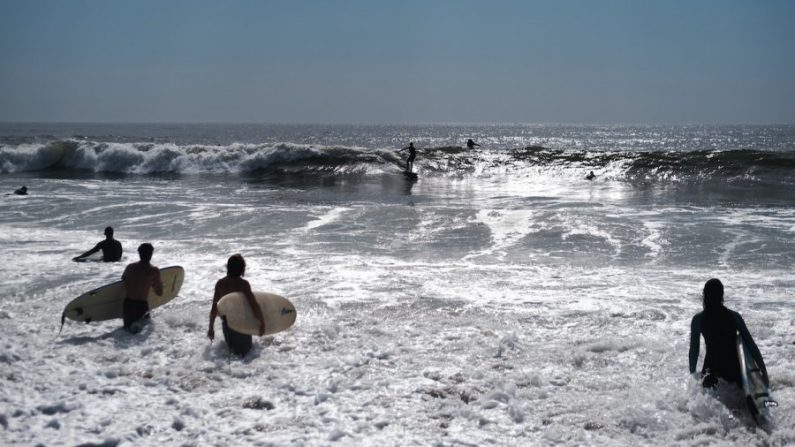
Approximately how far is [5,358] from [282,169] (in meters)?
30.0

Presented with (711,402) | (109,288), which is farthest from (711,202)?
(109,288)

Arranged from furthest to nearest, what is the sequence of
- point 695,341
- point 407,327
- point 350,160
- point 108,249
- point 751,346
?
point 350,160 → point 108,249 → point 407,327 → point 695,341 → point 751,346

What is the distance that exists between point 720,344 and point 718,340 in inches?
1.9

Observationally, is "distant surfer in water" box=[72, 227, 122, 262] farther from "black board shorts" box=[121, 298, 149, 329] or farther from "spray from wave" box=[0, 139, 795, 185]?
"spray from wave" box=[0, 139, 795, 185]

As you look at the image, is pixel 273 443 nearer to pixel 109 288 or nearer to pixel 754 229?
pixel 109 288

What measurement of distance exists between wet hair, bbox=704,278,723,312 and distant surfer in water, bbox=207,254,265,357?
452cm

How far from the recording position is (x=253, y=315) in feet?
24.3

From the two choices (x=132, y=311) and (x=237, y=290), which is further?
(x=132, y=311)

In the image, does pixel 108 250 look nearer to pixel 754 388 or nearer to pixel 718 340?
pixel 718 340

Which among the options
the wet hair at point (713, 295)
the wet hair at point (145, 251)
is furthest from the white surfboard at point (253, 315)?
the wet hair at point (713, 295)

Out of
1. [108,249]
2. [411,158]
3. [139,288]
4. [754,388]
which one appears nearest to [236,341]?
[139,288]

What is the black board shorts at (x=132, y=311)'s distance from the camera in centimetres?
792

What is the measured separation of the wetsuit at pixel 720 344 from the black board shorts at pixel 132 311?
616 centimetres

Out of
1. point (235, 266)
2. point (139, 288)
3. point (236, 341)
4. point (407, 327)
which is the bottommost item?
point (407, 327)
